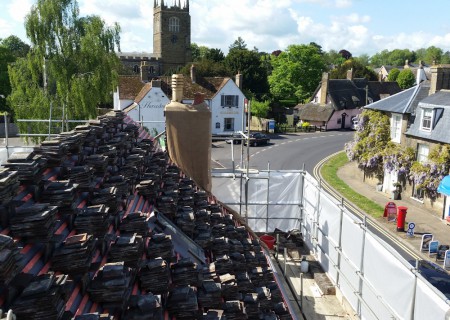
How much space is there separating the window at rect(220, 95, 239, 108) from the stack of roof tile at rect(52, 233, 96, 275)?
50.3 meters

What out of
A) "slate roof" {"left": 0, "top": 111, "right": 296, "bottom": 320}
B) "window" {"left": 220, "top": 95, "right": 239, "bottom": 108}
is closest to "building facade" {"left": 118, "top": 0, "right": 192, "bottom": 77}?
"window" {"left": 220, "top": 95, "right": 239, "bottom": 108}

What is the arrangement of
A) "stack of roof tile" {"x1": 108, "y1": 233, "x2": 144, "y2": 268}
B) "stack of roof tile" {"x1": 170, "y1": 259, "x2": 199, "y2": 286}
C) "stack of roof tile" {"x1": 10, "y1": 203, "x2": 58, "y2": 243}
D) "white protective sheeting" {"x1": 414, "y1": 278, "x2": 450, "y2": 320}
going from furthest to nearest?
"white protective sheeting" {"x1": 414, "y1": 278, "x2": 450, "y2": 320} → "stack of roof tile" {"x1": 170, "y1": 259, "x2": 199, "y2": 286} → "stack of roof tile" {"x1": 108, "y1": 233, "x2": 144, "y2": 268} → "stack of roof tile" {"x1": 10, "y1": 203, "x2": 58, "y2": 243}

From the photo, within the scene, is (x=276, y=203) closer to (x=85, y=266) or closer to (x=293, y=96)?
(x=85, y=266)

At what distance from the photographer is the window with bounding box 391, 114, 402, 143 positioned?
30.6 m

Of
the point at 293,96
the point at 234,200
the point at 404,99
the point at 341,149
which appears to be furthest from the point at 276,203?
the point at 293,96

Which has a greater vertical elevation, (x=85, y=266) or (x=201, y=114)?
(x=201, y=114)

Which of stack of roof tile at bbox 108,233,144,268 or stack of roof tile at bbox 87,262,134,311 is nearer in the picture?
stack of roof tile at bbox 87,262,134,311

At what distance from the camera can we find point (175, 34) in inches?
3770

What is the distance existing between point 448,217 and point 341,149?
24.3 meters

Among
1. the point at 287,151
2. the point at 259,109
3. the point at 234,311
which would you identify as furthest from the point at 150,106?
the point at 234,311

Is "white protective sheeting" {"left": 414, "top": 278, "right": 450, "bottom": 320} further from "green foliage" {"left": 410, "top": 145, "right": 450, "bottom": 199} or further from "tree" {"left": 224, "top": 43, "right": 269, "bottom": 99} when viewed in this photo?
"tree" {"left": 224, "top": 43, "right": 269, "bottom": 99}

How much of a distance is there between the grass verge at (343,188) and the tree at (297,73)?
39.8 meters

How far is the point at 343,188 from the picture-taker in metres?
31.7

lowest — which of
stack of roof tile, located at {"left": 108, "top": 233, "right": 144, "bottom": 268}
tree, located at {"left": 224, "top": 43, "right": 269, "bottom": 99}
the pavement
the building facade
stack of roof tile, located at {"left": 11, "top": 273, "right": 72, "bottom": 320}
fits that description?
the pavement
